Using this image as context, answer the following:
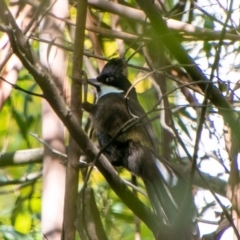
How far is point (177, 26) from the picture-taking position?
2.65 m

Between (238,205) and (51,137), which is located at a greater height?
(51,137)

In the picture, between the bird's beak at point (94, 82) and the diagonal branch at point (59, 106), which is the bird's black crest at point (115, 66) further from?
the diagonal branch at point (59, 106)

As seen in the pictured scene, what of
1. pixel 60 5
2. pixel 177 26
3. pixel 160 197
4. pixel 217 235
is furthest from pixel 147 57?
pixel 217 235

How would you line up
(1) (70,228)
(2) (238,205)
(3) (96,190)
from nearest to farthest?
1. (1) (70,228)
2. (2) (238,205)
3. (3) (96,190)

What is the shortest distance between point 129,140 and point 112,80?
279 mm

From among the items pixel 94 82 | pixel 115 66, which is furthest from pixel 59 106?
pixel 94 82

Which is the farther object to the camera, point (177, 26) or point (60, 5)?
point (60, 5)

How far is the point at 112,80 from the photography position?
2.94m

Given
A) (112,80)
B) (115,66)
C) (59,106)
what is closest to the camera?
(59,106)

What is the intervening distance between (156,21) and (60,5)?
35.0 inches

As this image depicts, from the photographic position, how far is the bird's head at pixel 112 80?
283cm

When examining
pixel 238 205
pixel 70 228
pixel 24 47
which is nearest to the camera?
pixel 24 47

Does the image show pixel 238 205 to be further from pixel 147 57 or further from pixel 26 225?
pixel 26 225

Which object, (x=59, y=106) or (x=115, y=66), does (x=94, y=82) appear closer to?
(x=115, y=66)
